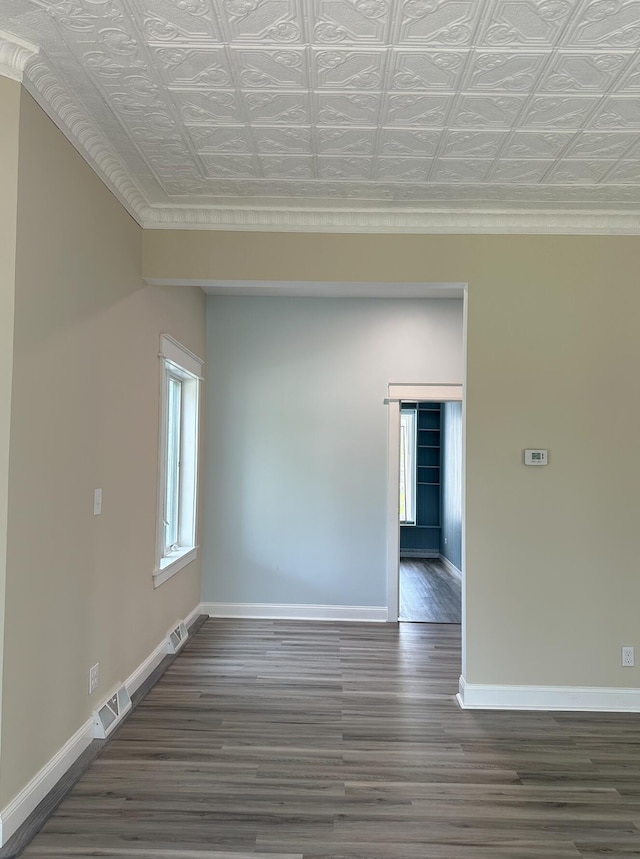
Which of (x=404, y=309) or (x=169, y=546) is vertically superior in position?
(x=404, y=309)

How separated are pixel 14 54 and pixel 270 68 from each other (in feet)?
2.99

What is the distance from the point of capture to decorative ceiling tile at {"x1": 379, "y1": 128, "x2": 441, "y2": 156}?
9.47 ft

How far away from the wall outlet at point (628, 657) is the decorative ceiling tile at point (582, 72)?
116 inches

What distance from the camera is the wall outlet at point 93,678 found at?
311 cm

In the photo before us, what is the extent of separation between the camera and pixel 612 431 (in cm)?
374

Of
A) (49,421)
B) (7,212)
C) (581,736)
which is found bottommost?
(581,736)

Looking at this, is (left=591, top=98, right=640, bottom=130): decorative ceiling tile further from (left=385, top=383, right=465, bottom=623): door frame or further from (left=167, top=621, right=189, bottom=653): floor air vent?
(left=167, top=621, right=189, bottom=653): floor air vent

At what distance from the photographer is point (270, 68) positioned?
94.7 inches

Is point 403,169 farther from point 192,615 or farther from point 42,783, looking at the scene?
point 192,615

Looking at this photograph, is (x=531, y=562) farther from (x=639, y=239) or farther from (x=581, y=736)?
(x=639, y=239)

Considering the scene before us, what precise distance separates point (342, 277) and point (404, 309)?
6.98 ft

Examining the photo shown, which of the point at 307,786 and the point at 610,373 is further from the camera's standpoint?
the point at 610,373

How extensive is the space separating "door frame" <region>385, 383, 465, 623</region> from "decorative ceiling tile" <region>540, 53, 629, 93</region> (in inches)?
131


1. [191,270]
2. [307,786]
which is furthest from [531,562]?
[191,270]
